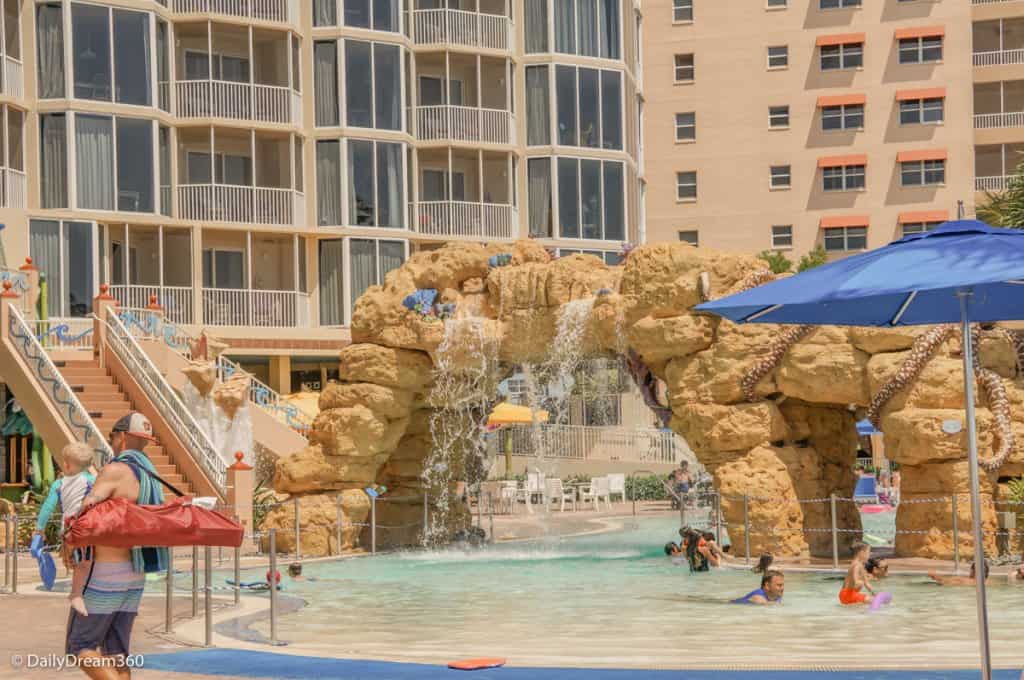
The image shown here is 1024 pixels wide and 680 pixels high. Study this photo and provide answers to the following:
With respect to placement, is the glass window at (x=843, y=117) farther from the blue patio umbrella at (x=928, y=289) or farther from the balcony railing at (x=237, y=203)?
the blue patio umbrella at (x=928, y=289)

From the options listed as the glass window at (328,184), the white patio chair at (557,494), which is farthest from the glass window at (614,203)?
the white patio chair at (557,494)

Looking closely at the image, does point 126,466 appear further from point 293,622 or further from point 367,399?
point 367,399

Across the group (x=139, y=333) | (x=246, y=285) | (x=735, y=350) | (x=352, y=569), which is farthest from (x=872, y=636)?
(x=246, y=285)

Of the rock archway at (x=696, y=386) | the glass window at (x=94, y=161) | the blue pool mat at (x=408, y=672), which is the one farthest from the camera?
the glass window at (x=94, y=161)

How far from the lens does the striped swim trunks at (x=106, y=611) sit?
845cm

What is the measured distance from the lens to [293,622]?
50.0 feet

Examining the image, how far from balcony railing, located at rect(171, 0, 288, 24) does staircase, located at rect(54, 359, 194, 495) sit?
52.4 feet

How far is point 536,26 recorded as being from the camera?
45.6 metres

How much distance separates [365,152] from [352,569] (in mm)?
22448

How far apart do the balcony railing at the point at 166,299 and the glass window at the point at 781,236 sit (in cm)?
2698

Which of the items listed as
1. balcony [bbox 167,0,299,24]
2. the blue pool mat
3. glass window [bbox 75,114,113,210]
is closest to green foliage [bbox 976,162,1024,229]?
balcony [bbox 167,0,299,24]

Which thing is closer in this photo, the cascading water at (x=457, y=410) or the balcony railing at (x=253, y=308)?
the cascading water at (x=457, y=410)

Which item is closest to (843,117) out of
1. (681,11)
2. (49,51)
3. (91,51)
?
(681,11)

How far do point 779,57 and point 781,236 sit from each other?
6880mm
